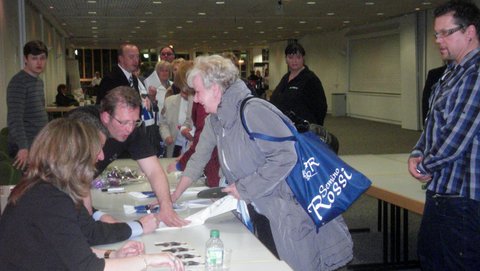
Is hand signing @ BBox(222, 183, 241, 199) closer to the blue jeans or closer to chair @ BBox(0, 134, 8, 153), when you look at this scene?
the blue jeans

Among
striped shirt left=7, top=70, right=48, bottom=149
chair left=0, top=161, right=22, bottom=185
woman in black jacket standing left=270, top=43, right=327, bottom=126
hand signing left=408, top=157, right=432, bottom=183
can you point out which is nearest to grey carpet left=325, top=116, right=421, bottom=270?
woman in black jacket standing left=270, top=43, right=327, bottom=126

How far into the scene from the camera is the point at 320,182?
2723 mm

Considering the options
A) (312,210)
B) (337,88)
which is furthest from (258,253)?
(337,88)

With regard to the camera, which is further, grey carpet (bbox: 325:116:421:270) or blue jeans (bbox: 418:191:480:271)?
grey carpet (bbox: 325:116:421:270)

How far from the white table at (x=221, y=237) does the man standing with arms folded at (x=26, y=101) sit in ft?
4.48

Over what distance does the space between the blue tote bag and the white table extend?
12.2 inches

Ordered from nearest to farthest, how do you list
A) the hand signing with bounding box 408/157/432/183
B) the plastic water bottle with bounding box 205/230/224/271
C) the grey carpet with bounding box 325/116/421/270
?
the plastic water bottle with bounding box 205/230/224/271
the hand signing with bounding box 408/157/432/183
the grey carpet with bounding box 325/116/421/270

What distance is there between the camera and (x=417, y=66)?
15.3 m

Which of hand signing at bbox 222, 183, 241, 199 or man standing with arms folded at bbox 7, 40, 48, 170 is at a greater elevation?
man standing with arms folded at bbox 7, 40, 48, 170

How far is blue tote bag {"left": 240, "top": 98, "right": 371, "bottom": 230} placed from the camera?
8.91 ft

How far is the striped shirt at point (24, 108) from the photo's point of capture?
14.5 feet

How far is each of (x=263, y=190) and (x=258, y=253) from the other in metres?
0.42

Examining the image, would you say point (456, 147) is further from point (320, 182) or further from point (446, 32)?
point (320, 182)

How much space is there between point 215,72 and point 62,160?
3.79ft
